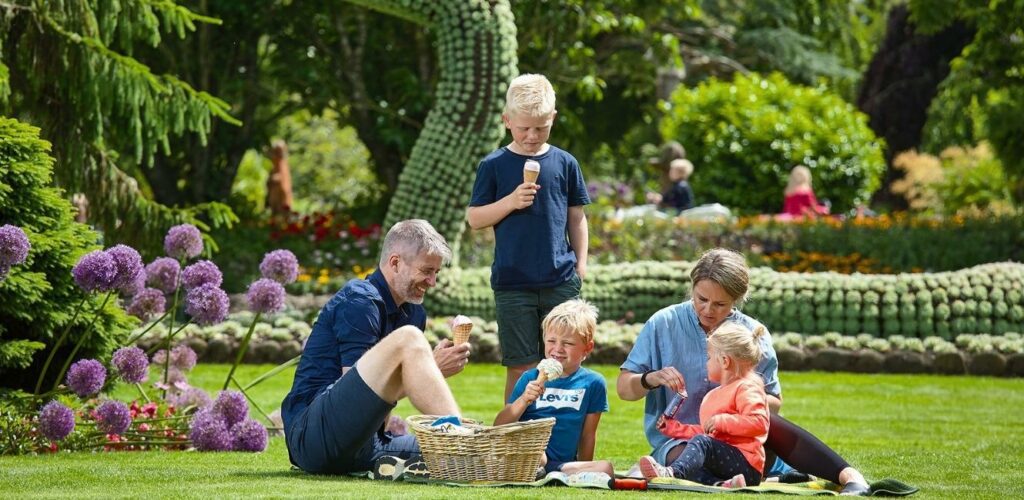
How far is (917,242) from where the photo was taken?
15.6m

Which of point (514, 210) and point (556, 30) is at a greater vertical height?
point (556, 30)

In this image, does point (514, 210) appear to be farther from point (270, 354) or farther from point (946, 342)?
point (946, 342)

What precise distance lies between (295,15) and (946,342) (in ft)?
27.6


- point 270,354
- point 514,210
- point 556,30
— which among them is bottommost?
point 270,354

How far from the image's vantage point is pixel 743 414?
5.25m

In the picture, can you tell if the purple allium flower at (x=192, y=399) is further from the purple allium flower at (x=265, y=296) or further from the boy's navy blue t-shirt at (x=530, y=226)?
the boy's navy blue t-shirt at (x=530, y=226)

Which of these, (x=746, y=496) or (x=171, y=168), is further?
(x=171, y=168)

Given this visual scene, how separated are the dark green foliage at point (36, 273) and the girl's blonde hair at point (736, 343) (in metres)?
2.93

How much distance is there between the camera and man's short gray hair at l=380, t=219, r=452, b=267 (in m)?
5.22

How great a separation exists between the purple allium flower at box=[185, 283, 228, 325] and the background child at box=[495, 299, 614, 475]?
68.5 inches

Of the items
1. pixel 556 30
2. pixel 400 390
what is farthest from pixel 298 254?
pixel 400 390

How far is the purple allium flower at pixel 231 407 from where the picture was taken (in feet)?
21.6

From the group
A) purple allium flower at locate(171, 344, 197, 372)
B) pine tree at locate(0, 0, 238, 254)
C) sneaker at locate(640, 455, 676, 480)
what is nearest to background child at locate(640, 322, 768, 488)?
sneaker at locate(640, 455, 676, 480)

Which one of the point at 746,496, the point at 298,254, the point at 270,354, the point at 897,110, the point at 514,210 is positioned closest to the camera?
the point at 746,496
